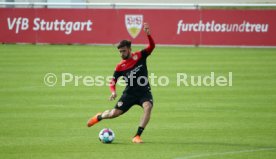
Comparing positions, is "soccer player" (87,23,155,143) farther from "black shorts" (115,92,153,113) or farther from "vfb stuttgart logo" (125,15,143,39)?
"vfb stuttgart logo" (125,15,143,39)

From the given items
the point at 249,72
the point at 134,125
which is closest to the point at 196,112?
the point at 134,125

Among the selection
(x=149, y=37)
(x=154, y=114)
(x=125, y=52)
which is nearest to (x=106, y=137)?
(x=125, y=52)

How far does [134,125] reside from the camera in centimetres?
1611

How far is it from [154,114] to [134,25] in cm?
2066

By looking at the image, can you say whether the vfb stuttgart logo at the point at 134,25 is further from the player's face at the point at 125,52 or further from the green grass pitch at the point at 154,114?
the player's face at the point at 125,52

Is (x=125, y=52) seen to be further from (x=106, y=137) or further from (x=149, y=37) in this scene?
(x=106, y=137)

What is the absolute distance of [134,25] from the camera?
3812 centimetres

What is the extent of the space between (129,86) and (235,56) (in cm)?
1870

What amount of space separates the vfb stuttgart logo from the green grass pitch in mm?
6468

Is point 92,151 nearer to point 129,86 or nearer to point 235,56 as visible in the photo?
point 129,86

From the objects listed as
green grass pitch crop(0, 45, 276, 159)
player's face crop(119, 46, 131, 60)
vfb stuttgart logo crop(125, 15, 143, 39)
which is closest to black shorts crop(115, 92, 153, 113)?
green grass pitch crop(0, 45, 276, 159)

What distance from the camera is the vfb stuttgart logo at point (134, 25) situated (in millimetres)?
37938

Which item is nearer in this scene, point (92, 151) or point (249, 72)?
point (92, 151)

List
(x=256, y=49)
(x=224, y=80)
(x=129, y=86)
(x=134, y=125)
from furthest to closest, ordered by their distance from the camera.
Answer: (x=256, y=49) → (x=224, y=80) → (x=134, y=125) → (x=129, y=86)
